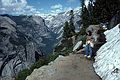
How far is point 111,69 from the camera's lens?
1925cm

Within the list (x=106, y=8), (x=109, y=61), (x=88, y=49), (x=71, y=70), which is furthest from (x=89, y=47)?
(x=106, y=8)

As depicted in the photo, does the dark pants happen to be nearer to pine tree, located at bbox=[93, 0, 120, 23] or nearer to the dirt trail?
the dirt trail

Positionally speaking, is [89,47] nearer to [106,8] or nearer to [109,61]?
[109,61]

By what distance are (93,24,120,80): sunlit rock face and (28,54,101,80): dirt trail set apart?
0.59 metres

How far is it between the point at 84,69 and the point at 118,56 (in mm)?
3260

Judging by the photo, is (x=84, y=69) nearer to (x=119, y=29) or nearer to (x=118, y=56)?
(x=118, y=56)

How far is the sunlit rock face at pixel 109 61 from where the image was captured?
1876cm

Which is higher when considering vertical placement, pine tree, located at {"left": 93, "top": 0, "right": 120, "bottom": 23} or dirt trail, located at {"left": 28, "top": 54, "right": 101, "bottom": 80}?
pine tree, located at {"left": 93, "top": 0, "right": 120, "bottom": 23}

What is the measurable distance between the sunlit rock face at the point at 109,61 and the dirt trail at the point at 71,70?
0.59 metres

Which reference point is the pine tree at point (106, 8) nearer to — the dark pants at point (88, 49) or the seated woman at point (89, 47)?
the seated woman at point (89, 47)

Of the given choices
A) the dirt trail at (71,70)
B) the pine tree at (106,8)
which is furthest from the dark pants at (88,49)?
the pine tree at (106,8)

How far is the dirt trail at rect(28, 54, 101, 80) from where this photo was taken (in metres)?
20.1

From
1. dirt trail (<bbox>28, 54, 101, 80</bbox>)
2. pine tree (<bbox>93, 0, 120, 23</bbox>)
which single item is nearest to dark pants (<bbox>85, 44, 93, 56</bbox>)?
dirt trail (<bbox>28, 54, 101, 80</bbox>)

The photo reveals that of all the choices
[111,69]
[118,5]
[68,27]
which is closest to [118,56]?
[111,69]
